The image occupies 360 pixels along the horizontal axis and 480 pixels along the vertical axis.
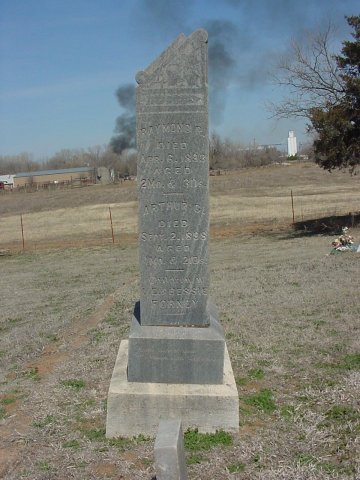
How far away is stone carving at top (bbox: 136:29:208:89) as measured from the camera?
14.4ft

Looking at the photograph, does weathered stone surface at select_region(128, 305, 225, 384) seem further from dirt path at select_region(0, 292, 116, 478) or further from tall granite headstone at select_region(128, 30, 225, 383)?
dirt path at select_region(0, 292, 116, 478)

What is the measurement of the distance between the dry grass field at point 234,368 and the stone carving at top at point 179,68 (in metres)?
2.77

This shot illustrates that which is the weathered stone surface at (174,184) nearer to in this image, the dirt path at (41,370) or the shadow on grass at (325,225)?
the dirt path at (41,370)

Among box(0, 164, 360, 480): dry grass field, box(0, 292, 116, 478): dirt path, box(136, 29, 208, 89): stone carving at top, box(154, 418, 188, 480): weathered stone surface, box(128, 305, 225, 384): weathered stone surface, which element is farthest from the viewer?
box(128, 305, 225, 384): weathered stone surface

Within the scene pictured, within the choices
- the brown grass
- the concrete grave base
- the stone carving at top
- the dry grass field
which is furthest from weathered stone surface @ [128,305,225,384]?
the brown grass

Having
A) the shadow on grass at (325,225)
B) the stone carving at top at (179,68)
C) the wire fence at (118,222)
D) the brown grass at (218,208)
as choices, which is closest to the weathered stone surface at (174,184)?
the stone carving at top at (179,68)

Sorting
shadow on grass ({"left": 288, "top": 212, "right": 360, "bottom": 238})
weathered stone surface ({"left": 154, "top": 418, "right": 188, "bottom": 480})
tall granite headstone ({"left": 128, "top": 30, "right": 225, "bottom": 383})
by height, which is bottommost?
shadow on grass ({"left": 288, "top": 212, "right": 360, "bottom": 238})

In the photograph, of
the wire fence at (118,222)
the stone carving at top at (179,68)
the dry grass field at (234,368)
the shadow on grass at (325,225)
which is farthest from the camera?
the wire fence at (118,222)

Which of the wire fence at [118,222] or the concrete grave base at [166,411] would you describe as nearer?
the concrete grave base at [166,411]

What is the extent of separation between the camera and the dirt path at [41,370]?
167 inches

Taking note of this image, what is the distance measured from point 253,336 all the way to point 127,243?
1609cm

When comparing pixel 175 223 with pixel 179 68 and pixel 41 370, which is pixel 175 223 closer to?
pixel 179 68

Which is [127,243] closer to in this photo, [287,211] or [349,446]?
[287,211]

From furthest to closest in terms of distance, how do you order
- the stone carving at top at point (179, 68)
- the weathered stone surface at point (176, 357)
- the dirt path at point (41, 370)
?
the weathered stone surface at point (176, 357)
the stone carving at top at point (179, 68)
the dirt path at point (41, 370)
